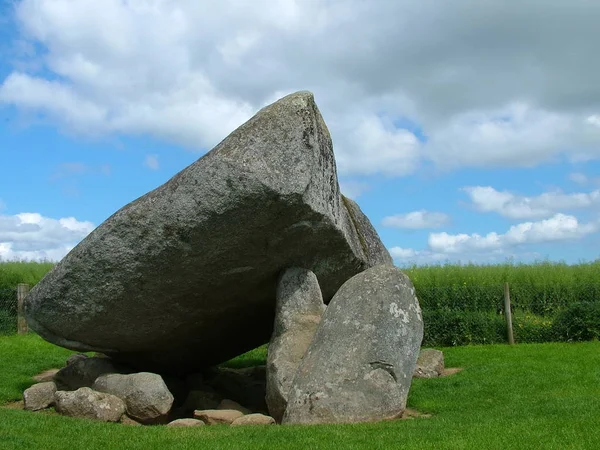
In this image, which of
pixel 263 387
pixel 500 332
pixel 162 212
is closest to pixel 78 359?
pixel 263 387

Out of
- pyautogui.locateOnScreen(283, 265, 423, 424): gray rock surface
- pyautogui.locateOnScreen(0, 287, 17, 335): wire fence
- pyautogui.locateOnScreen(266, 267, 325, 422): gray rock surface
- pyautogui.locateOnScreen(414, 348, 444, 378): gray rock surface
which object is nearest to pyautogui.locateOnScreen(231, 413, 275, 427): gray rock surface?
pyautogui.locateOnScreen(266, 267, 325, 422): gray rock surface

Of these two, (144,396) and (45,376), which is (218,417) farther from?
(45,376)

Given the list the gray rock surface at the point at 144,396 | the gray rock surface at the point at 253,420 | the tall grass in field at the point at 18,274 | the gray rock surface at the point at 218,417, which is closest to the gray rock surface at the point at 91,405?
the gray rock surface at the point at 144,396

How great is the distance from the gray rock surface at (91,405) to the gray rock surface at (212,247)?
0.99 metres

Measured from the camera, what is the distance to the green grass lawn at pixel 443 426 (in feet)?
26.0

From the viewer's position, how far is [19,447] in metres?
8.12

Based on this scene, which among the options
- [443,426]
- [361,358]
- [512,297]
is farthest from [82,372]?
[512,297]

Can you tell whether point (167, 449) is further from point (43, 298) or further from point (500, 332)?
point (500, 332)

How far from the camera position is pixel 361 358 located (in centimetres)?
947

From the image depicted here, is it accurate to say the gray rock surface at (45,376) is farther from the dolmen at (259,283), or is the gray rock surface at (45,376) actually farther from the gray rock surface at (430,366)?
the gray rock surface at (430,366)

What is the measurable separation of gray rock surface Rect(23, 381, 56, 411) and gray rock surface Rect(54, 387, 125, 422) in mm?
644

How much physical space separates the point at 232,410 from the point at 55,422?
252cm

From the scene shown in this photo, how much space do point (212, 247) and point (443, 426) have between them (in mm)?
3908

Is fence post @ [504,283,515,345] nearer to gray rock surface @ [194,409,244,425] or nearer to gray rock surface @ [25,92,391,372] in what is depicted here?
gray rock surface @ [25,92,391,372]
